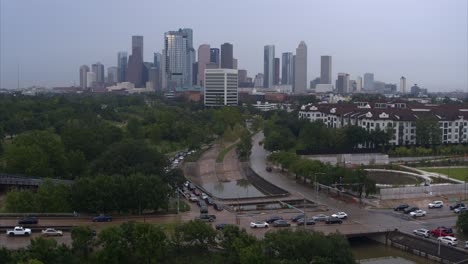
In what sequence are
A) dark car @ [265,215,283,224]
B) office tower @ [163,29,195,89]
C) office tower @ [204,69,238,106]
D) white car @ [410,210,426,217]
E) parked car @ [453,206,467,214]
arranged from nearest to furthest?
dark car @ [265,215,283,224], white car @ [410,210,426,217], parked car @ [453,206,467,214], office tower @ [204,69,238,106], office tower @ [163,29,195,89]

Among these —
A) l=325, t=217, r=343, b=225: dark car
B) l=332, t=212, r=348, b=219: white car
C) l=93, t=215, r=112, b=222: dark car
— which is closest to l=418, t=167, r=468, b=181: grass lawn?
l=332, t=212, r=348, b=219: white car

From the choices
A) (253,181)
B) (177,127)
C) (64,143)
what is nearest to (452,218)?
(253,181)

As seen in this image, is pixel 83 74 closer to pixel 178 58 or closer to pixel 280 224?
pixel 178 58

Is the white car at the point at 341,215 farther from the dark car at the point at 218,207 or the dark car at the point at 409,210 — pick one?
the dark car at the point at 218,207

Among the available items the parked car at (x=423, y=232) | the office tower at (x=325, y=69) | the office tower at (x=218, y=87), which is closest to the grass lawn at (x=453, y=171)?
the parked car at (x=423, y=232)

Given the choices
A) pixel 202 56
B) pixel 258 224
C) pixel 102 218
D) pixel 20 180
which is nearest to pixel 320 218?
pixel 258 224

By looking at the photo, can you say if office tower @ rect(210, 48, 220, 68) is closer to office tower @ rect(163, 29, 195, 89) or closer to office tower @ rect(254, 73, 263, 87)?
office tower @ rect(163, 29, 195, 89)

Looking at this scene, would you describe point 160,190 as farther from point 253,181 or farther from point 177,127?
point 177,127

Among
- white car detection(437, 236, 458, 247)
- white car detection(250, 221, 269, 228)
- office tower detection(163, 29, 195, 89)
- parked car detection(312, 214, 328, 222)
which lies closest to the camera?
white car detection(437, 236, 458, 247)
